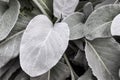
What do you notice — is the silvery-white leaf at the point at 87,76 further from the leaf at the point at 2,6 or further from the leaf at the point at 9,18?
the leaf at the point at 2,6

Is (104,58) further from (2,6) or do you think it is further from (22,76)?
(2,6)

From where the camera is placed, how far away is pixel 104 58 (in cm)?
115

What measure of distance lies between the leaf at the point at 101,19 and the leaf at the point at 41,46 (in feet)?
0.36

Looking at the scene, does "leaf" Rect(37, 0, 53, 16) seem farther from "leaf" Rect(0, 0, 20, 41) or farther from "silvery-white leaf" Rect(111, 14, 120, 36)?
"silvery-white leaf" Rect(111, 14, 120, 36)

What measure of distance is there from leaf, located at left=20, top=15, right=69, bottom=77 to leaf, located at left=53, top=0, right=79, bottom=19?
12 centimetres

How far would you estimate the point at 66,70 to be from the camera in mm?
1171

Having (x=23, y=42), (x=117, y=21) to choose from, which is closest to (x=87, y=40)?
(x=117, y=21)

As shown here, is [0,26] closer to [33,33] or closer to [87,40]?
[33,33]

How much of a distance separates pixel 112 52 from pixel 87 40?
126mm

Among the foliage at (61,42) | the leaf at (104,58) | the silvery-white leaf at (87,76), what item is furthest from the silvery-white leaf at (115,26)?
the silvery-white leaf at (87,76)

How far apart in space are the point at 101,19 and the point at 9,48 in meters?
0.43

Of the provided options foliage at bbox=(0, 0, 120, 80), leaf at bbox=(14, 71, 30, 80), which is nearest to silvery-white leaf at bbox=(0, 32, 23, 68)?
foliage at bbox=(0, 0, 120, 80)

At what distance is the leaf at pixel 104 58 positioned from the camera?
1.11 metres

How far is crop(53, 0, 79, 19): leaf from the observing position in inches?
48.7
